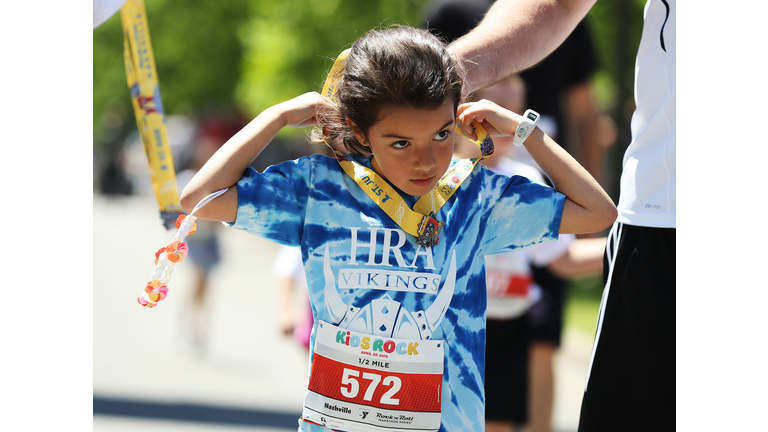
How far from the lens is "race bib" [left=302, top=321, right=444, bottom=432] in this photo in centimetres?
183

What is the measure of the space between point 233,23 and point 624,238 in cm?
1962

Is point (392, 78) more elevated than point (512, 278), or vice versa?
point (392, 78)

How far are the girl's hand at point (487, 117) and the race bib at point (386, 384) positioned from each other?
0.57m

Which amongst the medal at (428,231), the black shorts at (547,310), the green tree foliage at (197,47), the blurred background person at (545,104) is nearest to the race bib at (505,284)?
the blurred background person at (545,104)

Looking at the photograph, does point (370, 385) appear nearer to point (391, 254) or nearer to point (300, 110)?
point (391, 254)

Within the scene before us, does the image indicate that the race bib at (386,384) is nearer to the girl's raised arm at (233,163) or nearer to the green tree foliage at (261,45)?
the girl's raised arm at (233,163)

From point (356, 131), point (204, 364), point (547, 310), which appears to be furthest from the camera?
point (204, 364)

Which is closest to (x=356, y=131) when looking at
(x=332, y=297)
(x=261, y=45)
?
(x=332, y=297)

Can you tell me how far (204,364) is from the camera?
723 centimetres

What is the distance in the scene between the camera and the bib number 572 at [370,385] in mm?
1836

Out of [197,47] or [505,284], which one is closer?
[505,284]

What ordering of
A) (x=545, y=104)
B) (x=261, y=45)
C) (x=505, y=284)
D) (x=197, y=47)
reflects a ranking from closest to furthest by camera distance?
(x=505, y=284) → (x=545, y=104) → (x=261, y=45) → (x=197, y=47)

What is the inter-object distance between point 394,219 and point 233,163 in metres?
0.42
